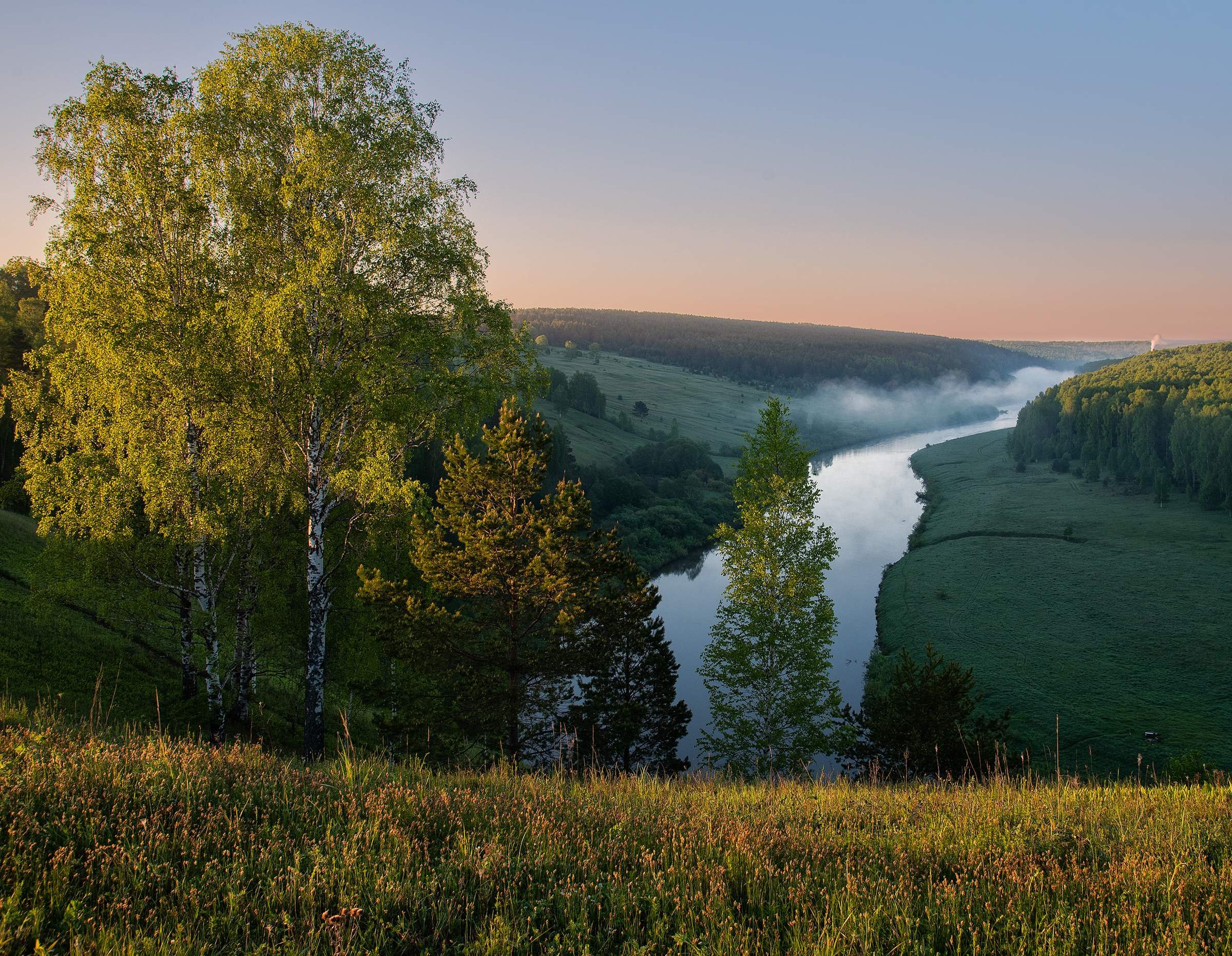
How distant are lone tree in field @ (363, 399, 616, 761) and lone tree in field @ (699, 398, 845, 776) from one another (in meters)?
5.13

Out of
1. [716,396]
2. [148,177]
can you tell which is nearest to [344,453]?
[148,177]

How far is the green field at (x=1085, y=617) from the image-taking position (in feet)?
91.7

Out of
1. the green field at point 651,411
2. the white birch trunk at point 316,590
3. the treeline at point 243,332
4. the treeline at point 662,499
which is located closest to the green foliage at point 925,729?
the treeline at point 243,332

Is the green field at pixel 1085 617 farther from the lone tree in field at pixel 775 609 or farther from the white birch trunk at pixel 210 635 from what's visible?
the white birch trunk at pixel 210 635

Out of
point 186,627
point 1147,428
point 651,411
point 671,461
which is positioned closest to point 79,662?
point 186,627

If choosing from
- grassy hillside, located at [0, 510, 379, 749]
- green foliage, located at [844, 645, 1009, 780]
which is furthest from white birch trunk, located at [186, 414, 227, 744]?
green foliage, located at [844, 645, 1009, 780]

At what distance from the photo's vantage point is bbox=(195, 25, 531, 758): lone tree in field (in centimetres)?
1198

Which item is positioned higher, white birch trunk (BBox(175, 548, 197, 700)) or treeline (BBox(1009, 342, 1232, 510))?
treeline (BBox(1009, 342, 1232, 510))

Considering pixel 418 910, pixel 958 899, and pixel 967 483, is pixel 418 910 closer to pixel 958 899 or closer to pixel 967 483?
pixel 958 899

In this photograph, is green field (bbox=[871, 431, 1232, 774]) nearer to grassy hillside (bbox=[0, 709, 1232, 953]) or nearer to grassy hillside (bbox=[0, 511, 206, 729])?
grassy hillside (bbox=[0, 709, 1232, 953])

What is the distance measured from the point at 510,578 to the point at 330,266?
Answer: 818cm

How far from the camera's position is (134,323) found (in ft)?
39.8

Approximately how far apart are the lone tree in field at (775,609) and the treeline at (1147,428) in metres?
72.5

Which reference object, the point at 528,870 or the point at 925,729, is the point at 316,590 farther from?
the point at 925,729
